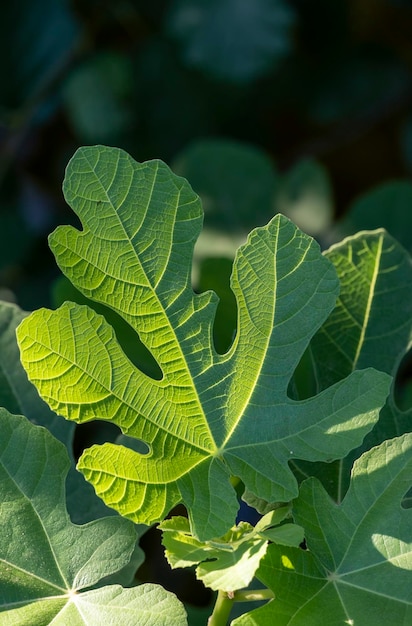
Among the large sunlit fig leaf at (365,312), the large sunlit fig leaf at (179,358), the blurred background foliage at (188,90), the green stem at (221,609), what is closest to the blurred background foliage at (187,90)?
the blurred background foliage at (188,90)

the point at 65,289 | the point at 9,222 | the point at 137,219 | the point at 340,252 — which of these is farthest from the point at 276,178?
the point at 9,222

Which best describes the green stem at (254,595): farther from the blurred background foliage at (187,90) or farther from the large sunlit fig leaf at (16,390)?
the blurred background foliage at (187,90)

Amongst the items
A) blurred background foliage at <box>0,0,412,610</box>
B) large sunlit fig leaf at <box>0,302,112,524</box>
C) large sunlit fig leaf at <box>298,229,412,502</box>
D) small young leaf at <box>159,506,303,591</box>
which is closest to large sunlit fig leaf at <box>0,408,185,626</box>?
small young leaf at <box>159,506,303,591</box>

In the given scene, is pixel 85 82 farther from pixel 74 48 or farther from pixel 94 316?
pixel 94 316

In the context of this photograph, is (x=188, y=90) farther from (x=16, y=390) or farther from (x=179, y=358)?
(x=179, y=358)

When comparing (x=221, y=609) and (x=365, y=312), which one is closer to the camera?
Answer: (x=221, y=609)

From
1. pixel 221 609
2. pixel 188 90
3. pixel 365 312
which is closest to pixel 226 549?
pixel 221 609
